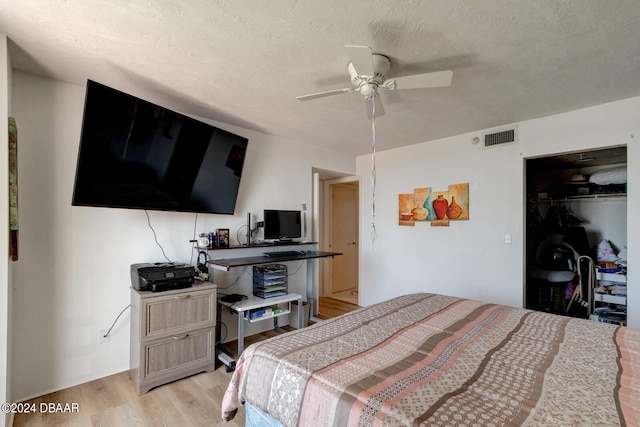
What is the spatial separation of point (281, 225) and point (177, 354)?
1650mm

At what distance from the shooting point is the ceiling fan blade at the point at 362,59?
60.4 inches

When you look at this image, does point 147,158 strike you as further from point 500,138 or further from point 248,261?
point 500,138

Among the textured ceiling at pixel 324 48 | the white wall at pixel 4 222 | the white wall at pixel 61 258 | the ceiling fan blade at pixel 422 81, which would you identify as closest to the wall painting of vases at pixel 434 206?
the textured ceiling at pixel 324 48

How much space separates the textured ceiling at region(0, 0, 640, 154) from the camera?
1487 millimetres

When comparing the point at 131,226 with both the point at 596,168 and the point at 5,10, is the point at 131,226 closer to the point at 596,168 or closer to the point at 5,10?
the point at 5,10

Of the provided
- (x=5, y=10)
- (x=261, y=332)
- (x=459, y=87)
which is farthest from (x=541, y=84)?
(x=261, y=332)

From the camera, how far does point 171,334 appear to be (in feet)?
7.62

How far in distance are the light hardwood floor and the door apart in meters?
3.17

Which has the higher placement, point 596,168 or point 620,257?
point 596,168

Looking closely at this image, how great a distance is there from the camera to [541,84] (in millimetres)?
2256

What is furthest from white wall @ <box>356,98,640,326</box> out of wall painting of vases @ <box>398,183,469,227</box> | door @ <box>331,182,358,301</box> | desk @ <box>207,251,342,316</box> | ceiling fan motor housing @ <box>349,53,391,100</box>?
ceiling fan motor housing @ <box>349,53,391,100</box>

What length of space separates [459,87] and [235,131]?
2260mm

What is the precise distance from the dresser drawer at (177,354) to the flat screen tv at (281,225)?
1226mm

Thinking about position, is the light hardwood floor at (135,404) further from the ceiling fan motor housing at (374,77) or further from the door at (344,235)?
the door at (344,235)
